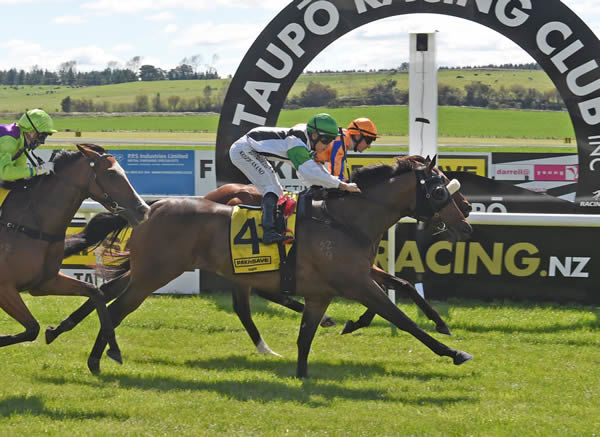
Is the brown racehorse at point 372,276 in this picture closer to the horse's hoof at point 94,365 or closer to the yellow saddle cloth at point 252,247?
the yellow saddle cloth at point 252,247

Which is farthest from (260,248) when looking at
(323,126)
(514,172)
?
(514,172)

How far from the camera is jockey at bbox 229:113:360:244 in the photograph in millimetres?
5707

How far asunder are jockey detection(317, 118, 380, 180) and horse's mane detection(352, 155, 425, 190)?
84 cm

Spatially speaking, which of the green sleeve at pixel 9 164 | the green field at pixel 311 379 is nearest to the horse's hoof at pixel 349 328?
the green field at pixel 311 379

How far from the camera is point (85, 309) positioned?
631 centimetres

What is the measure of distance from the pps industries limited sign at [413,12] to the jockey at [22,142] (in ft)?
9.60

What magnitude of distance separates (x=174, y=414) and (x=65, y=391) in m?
1.00

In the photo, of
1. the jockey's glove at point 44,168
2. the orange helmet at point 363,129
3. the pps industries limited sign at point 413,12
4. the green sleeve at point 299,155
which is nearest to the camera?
the green sleeve at point 299,155

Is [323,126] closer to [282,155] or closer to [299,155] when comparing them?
[299,155]

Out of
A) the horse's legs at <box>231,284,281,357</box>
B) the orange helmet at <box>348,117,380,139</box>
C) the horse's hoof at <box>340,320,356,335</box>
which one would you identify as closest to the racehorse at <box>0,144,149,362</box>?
the horse's legs at <box>231,284,281,357</box>

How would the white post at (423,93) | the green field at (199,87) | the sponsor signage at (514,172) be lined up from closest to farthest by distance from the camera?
the white post at (423,93) < the green field at (199,87) < the sponsor signage at (514,172)

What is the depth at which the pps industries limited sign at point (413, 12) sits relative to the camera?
8.15m

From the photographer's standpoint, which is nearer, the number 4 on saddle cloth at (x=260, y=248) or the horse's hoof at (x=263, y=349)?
the number 4 on saddle cloth at (x=260, y=248)

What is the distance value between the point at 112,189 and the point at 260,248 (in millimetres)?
1174
